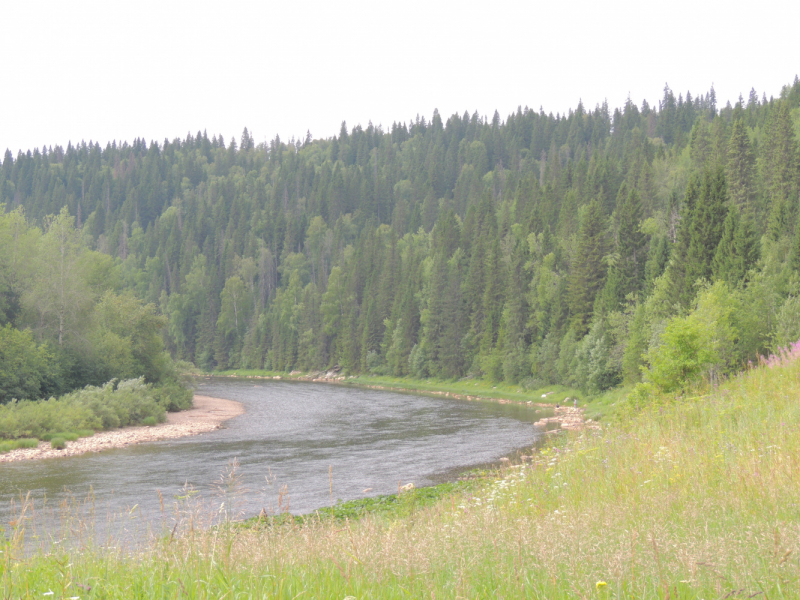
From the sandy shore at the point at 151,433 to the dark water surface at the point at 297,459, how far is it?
136 cm

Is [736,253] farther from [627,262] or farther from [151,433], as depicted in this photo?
[151,433]

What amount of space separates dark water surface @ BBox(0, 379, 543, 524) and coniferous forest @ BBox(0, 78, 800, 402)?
1054 centimetres

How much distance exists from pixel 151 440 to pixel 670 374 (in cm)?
3089

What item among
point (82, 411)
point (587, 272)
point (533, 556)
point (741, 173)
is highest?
point (741, 173)


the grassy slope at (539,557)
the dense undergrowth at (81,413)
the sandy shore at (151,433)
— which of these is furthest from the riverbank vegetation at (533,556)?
the dense undergrowth at (81,413)

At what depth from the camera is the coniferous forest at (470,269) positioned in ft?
155

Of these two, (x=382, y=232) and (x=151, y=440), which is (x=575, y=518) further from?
(x=382, y=232)

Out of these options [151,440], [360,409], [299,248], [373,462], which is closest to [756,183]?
[360,409]

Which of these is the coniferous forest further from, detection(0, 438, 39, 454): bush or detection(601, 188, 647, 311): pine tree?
detection(0, 438, 39, 454): bush

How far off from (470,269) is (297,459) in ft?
221

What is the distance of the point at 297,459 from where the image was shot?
107 feet

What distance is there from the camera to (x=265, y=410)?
59.4 meters

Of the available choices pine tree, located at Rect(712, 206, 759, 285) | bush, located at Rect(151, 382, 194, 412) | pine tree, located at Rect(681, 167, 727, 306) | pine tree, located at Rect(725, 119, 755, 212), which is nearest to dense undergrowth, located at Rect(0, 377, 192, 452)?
bush, located at Rect(151, 382, 194, 412)

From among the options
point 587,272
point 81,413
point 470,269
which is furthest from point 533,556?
point 470,269
